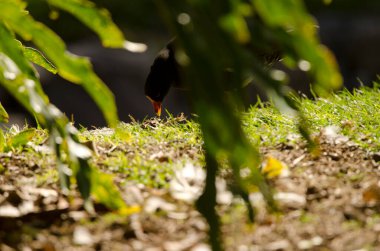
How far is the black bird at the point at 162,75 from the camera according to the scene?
451 centimetres

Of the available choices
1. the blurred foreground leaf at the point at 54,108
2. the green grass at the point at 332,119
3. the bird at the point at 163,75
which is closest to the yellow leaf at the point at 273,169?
the green grass at the point at 332,119

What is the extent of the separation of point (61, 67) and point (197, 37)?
1.91 feet

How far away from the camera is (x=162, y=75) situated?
181 inches

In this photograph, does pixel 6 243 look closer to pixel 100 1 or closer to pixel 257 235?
pixel 257 235

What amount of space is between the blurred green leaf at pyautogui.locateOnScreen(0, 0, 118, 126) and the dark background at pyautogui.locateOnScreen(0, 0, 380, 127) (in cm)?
584

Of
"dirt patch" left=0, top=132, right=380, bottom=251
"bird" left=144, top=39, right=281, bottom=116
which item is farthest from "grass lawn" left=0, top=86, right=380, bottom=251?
"bird" left=144, top=39, right=281, bottom=116

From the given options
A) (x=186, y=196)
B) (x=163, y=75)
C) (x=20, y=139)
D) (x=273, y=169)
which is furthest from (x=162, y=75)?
(x=186, y=196)

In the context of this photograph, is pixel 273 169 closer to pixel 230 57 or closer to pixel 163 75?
pixel 230 57

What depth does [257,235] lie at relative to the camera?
2117 mm

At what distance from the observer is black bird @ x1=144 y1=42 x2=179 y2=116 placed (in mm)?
4512

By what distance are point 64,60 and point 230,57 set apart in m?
0.63

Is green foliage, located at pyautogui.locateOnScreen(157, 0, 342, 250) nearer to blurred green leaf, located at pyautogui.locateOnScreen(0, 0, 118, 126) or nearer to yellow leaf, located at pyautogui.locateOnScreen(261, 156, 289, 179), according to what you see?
blurred green leaf, located at pyautogui.locateOnScreen(0, 0, 118, 126)

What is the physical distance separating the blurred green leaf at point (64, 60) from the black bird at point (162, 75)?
214 centimetres

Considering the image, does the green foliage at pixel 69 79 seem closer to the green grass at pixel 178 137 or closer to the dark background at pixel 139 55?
the green grass at pixel 178 137
